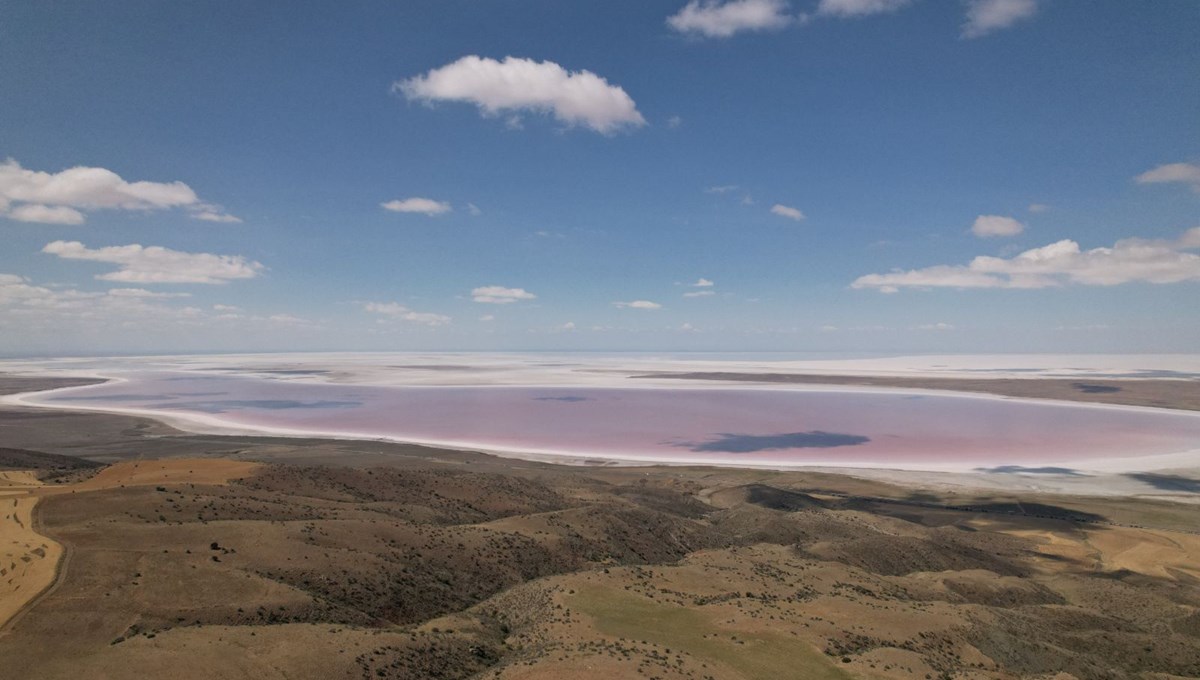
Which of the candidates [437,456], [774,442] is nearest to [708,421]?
[774,442]

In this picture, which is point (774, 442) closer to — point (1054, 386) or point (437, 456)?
point (437, 456)

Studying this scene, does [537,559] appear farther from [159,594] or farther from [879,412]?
Answer: [879,412]

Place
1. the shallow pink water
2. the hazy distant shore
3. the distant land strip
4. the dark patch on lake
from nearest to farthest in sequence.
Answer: the hazy distant shore, the shallow pink water, the dark patch on lake, the distant land strip

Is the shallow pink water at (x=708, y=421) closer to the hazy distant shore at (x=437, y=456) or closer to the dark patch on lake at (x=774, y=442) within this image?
the dark patch on lake at (x=774, y=442)

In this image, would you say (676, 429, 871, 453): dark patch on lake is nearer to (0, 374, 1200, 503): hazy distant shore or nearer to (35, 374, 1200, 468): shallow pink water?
(35, 374, 1200, 468): shallow pink water

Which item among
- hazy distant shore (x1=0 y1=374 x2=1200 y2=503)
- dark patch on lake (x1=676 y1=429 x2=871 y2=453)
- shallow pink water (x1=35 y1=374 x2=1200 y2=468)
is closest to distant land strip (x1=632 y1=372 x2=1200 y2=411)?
shallow pink water (x1=35 y1=374 x2=1200 y2=468)

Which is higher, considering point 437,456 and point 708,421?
point 708,421
